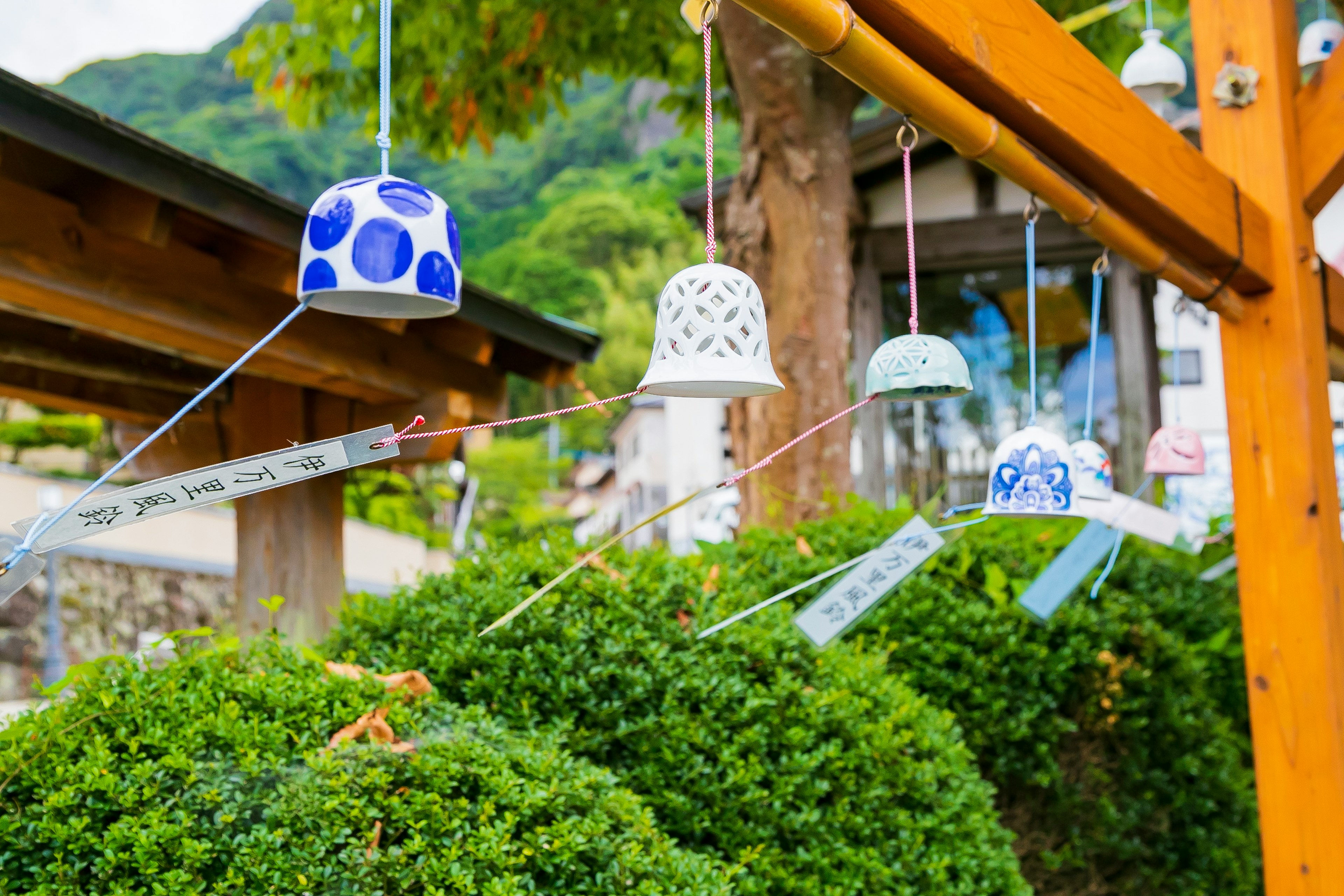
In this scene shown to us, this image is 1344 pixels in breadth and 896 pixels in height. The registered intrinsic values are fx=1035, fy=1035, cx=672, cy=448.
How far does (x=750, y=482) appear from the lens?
4691 millimetres

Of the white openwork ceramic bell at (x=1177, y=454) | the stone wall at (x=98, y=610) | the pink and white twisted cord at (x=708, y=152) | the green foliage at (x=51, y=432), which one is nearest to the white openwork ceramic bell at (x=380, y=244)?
the pink and white twisted cord at (x=708, y=152)

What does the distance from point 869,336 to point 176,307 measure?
4.90m

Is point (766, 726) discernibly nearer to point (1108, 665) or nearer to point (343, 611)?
point (343, 611)

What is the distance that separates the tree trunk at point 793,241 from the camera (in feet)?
14.9

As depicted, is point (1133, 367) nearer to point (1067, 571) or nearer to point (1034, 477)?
point (1067, 571)

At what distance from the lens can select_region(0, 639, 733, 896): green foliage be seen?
162 cm

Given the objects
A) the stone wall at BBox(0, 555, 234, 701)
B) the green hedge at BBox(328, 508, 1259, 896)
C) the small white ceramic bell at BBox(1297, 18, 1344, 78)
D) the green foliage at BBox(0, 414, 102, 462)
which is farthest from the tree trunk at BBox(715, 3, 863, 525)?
the green foliage at BBox(0, 414, 102, 462)

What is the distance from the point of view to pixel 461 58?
680cm

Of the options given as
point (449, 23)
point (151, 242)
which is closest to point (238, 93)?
point (449, 23)

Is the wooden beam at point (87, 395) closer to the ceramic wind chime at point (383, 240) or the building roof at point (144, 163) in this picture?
the building roof at point (144, 163)

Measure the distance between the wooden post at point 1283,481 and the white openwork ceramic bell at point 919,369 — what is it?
35.7 inches

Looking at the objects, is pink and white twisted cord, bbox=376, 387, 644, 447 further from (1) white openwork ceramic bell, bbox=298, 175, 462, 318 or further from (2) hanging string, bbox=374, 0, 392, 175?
(2) hanging string, bbox=374, 0, 392, 175

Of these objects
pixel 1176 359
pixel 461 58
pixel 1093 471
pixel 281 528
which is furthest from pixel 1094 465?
pixel 461 58

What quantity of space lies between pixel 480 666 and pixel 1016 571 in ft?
6.80
